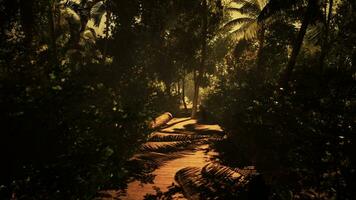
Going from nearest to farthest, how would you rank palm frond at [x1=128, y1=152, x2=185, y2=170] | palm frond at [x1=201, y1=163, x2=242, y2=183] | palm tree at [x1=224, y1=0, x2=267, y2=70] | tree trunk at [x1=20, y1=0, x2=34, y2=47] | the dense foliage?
the dense foliage
palm frond at [x1=201, y1=163, x2=242, y2=183]
palm frond at [x1=128, y1=152, x2=185, y2=170]
tree trunk at [x1=20, y1=0, x2=34, y2=47]
palm tree at [x1=224, y1=0, x2=267, y2=70]

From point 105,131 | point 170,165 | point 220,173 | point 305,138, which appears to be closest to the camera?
point 305,138

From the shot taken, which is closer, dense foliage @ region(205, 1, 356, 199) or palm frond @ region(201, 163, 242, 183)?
dense foliage @ region(205, 1, 356, 199)

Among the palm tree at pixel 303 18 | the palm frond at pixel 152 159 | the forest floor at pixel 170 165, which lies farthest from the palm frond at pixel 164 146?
the palm tree at pixel 303 18

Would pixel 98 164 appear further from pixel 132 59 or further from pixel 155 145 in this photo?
pixel 132 59

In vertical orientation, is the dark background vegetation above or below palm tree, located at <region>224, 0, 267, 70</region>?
below

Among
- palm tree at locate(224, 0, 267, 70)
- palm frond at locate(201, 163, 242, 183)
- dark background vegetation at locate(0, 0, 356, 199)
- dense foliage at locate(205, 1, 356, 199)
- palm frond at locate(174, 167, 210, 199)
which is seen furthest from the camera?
palm tree at locate(224, 0, 267, 70)

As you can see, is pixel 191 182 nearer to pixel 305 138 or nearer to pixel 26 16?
pixel 305 138

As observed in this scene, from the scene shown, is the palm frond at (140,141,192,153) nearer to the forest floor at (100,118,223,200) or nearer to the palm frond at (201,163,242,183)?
the forest floor at (100,118,223,200)

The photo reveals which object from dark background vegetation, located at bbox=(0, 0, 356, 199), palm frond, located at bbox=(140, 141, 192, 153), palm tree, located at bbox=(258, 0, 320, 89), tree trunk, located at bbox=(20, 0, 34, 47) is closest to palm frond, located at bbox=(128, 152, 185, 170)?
dark background vegetation, located at bbox=(0, 0, 356, 199)

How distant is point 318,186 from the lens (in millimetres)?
5180

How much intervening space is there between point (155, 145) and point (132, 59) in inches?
676

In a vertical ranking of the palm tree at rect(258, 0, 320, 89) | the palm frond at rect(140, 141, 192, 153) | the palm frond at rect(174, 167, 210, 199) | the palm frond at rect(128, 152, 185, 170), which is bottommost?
the palm frond at rect(174, 167, 210, 199)

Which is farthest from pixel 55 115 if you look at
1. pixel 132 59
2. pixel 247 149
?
pixel 132 59

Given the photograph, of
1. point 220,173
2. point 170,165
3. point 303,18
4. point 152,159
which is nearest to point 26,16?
point 152,159
